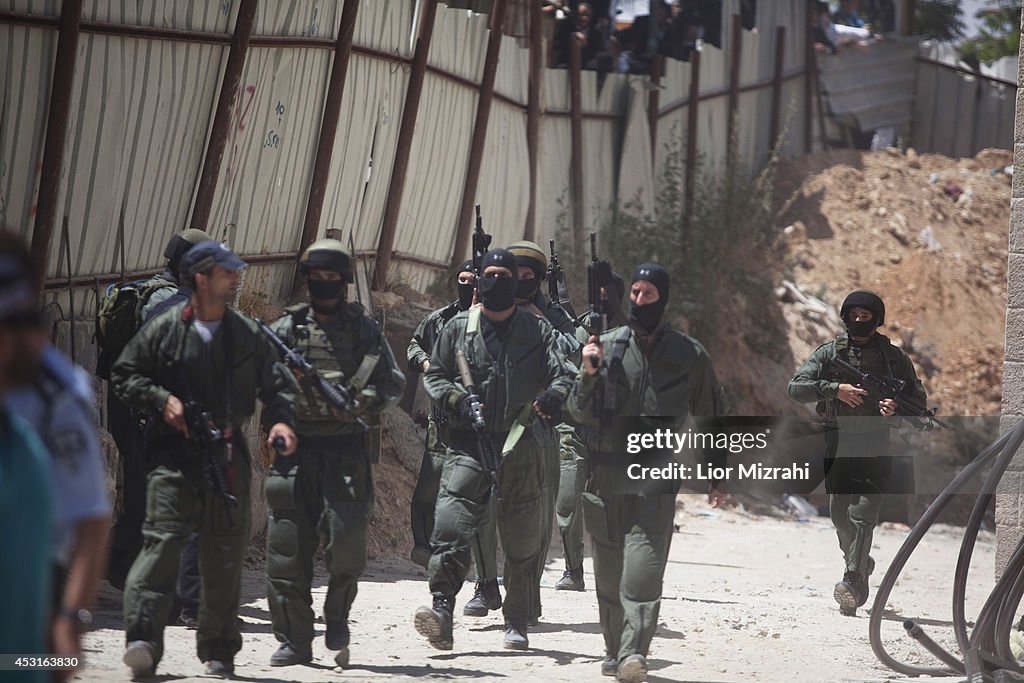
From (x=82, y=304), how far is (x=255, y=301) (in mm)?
1902

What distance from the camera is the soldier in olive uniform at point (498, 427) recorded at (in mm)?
6449

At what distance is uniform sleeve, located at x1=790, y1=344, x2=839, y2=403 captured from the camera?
8.27m

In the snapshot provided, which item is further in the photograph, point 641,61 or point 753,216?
point 753,216

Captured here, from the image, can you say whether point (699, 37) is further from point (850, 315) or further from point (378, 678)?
point (378, 678)

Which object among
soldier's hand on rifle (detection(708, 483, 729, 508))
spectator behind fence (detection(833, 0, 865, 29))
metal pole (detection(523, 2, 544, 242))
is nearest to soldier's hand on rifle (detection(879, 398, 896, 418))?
soldier's hand on rifle (detection(708, 483, 729, 508))

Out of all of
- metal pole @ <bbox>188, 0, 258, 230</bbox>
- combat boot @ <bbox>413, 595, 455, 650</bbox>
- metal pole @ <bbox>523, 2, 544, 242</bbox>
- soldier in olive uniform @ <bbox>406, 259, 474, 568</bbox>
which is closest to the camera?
combat boot @ <bbox>413, 595, 455, 650</bbox>

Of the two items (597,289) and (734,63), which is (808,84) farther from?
(597,289)

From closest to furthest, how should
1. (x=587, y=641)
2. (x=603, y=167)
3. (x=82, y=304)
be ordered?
1. (x=587, y=641)
2. (x=82, y=304)
3. (x=603, y=167)

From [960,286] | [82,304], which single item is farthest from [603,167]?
[82,304]

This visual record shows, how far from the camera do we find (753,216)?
16969mm

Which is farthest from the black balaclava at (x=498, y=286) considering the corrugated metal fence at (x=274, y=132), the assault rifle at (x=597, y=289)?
the corrugated metal fence at (x=274, y=132)

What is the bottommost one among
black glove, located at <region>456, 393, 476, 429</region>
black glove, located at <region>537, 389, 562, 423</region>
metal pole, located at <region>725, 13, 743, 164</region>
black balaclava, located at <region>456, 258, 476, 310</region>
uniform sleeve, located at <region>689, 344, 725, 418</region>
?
black glove, located at <region>456, 393, 476, 429</region>

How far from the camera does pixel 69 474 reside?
3.24 meters

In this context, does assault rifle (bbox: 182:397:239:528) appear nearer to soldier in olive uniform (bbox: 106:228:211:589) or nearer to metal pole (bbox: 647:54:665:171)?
soldier in olive uniform (bbox: 106:228:211:589)
